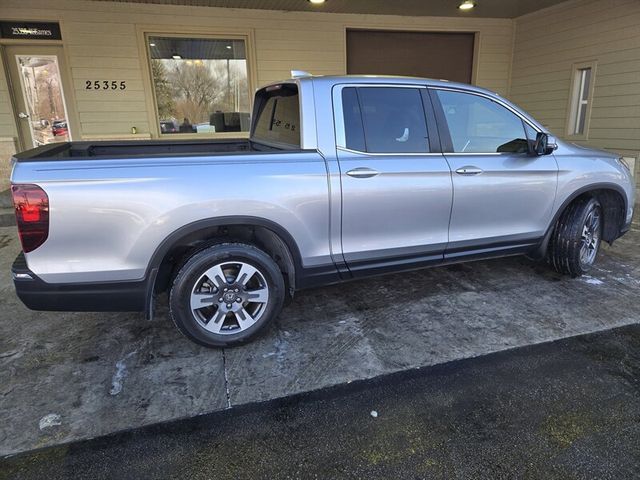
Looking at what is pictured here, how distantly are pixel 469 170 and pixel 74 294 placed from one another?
9.55ft

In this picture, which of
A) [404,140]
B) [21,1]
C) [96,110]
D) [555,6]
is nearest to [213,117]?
[96,110]

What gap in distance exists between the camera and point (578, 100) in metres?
8.41

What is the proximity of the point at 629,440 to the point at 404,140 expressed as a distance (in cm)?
228

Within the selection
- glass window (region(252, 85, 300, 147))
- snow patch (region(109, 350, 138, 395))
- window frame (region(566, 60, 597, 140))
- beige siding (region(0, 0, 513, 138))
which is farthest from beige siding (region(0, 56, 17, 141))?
window frame (region(566, 60, 597, 140))

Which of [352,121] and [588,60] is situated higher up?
[588,60]

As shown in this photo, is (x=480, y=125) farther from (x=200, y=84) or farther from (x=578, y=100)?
(x=578, y=100)

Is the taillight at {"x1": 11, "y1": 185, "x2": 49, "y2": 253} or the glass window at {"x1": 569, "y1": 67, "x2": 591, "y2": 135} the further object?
the glass window at {"x1": 569, "y1": 67, "x2": 591, "y2": 135}

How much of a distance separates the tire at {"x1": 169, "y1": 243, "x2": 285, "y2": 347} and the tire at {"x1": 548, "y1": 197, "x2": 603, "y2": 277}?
2.73 meters

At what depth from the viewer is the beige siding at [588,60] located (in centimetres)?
734

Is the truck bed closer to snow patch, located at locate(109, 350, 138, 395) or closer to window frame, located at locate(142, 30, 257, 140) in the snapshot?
snow patch, located at locate(109, 350, 138, 395)

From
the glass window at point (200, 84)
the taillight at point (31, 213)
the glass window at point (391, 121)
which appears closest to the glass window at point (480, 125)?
the glass window at point (391, 121)

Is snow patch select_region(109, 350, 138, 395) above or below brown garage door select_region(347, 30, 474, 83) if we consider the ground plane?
below

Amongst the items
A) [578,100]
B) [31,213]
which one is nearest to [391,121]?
[31,213]

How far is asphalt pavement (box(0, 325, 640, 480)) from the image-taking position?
2.04 m
